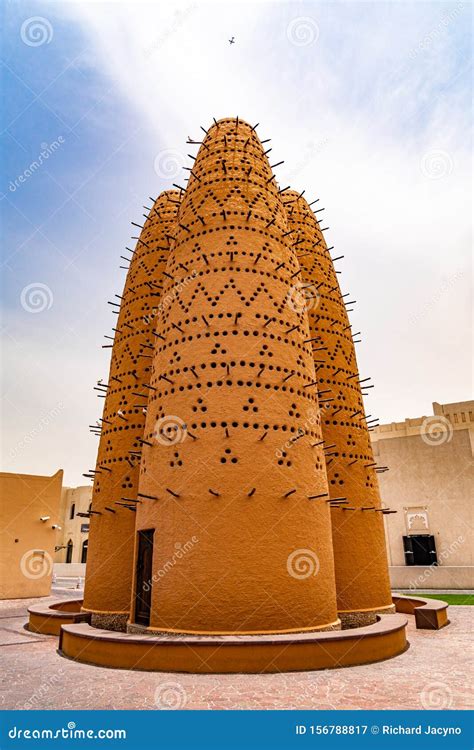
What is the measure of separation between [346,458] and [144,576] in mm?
7167

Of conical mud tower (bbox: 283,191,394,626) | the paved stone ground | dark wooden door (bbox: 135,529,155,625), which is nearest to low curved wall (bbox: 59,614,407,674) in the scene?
the paved stone ground

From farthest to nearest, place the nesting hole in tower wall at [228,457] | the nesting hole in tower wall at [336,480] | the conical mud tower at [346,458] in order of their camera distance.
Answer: the nesting hole in tower wall at [336,480] < the conical mud tower at [346,458] < the nesting hole in tower wall at [228,457]

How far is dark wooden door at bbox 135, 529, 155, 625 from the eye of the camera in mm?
11117

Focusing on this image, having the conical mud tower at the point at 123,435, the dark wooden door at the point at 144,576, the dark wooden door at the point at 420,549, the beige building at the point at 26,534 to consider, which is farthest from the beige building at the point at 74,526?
the dark wooden door at the point at 144,576

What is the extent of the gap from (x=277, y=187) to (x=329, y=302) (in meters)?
4.59

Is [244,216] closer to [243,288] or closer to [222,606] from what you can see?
[243,288]

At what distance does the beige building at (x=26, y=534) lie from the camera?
84.7 ft

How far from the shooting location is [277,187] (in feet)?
51.6

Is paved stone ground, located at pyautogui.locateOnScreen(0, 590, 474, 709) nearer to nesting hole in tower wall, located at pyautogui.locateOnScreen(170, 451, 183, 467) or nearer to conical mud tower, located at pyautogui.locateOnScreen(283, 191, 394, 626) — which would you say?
nesting hole in tower wall, located at pyautogui.locateOnScreen(170, 451, 183, 467)

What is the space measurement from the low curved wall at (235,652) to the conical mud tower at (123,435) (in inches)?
210

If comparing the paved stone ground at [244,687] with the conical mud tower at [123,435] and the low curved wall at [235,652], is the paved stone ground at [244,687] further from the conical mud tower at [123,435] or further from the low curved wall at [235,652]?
the conical mud tower at [123,435]

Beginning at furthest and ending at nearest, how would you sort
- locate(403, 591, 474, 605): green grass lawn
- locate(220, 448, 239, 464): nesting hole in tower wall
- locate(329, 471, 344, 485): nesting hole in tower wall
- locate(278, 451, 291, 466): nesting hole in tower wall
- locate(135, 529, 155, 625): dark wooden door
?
locate(403, 591, 474, 605): green grass lawn
locate(329, 471, 344, 485): nesting hole in tower wall
locate(135, 529, 155, 625): dark wooden door
locate(278, 451, 291, 466): nesting hole in tower wall
locate(220, 448, 239, 464): nesting hole in tower wall

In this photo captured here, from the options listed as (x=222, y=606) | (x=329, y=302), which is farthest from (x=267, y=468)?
(x=329, y=302)

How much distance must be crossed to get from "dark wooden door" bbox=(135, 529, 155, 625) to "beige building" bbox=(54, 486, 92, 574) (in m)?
36.8
